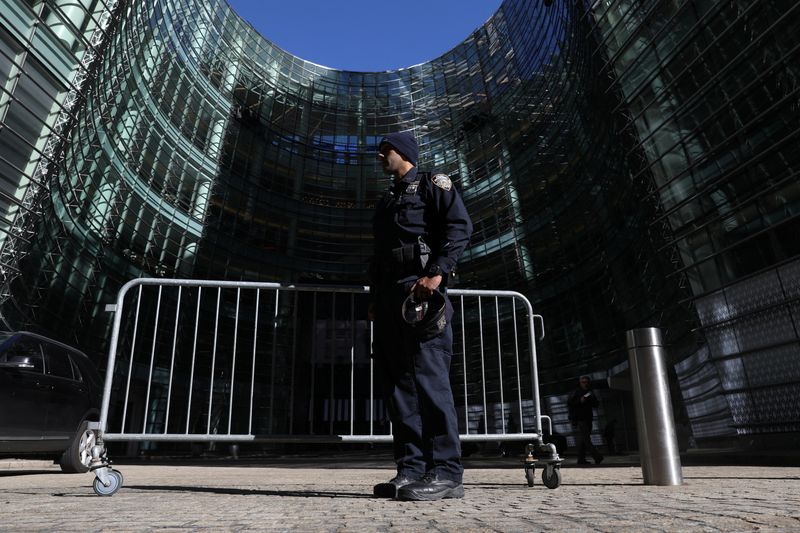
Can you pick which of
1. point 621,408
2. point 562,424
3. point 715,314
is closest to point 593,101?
point 715,314

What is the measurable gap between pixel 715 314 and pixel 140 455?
21430 mm

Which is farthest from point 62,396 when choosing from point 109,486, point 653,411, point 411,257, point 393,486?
point 653,411

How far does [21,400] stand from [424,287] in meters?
5.51

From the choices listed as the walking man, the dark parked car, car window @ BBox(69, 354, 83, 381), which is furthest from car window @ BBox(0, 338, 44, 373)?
the walking man

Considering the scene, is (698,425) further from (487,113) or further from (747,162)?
(487,113)

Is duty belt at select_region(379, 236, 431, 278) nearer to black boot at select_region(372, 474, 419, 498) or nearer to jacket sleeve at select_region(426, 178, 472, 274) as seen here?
jacket sleeve at select_region(426, 178, 472, 274)

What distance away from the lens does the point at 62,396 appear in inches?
257

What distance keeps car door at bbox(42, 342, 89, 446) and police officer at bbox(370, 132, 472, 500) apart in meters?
5.26

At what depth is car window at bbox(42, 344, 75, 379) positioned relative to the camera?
257 inches

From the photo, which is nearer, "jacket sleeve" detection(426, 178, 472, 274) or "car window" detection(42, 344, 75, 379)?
"jacket sleeve" detection(426, 178, 472, 274)

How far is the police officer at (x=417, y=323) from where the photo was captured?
2.77 meters

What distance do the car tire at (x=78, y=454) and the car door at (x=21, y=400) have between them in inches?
25.2

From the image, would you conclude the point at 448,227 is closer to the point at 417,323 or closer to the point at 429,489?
the point at 417,323

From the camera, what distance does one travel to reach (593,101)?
21.7m
